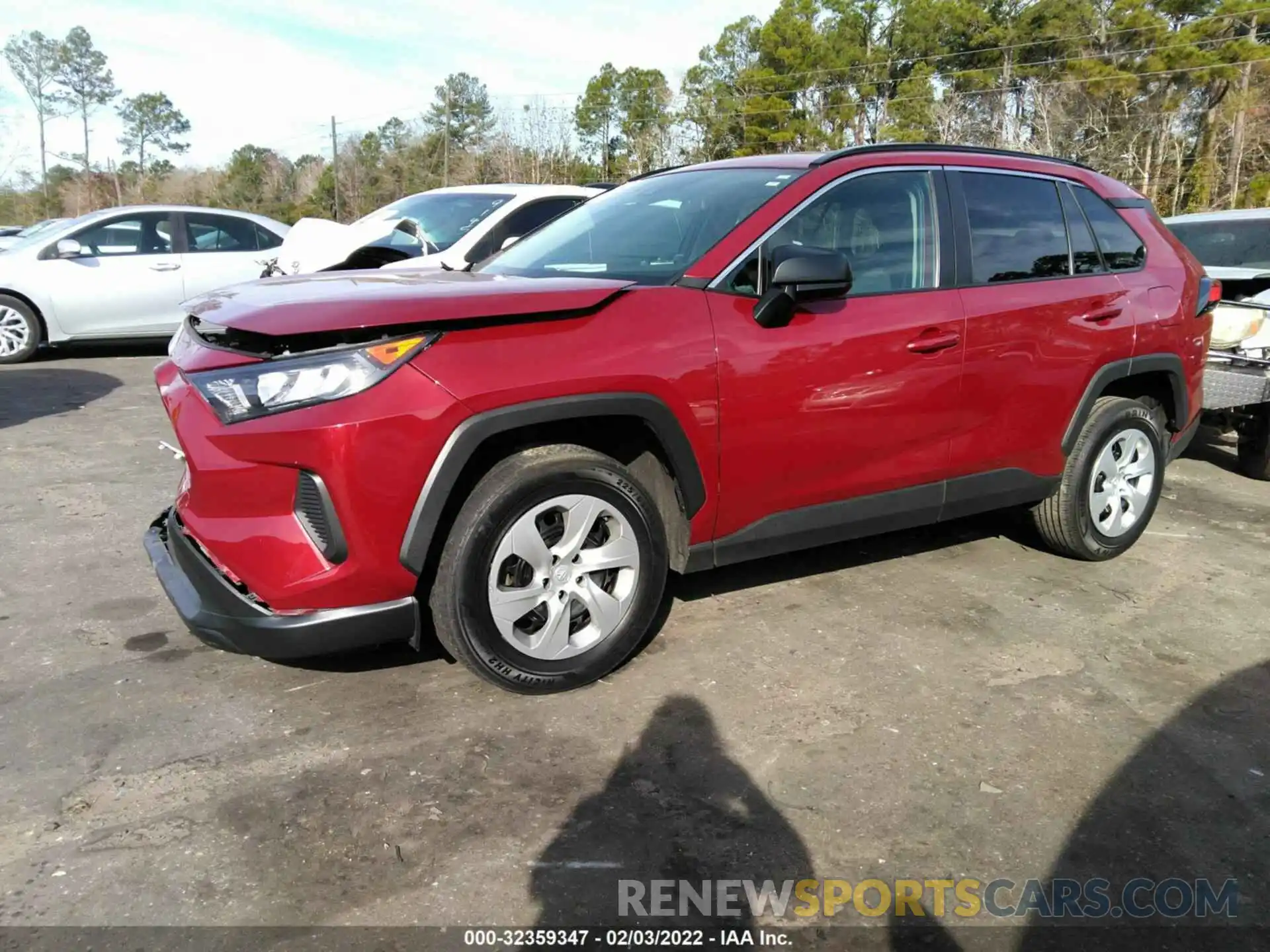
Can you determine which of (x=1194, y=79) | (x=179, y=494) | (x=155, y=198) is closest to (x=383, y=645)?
(x=179, y=494)

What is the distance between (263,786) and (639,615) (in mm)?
1259

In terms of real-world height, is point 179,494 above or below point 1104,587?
above

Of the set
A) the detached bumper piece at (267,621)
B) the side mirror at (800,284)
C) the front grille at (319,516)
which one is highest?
the side mirror at (800,284)

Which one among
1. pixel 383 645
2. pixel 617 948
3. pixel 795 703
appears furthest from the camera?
pixel 383 645

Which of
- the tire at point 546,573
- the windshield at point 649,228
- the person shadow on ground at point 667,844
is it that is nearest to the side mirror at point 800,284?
the windshield at point 649,228

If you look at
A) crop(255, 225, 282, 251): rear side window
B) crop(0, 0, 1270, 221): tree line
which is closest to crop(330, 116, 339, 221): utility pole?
crop(0, 0, 1270, 221): tree line

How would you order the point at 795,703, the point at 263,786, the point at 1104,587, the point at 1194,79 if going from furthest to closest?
the point at 1194,79, the point at 1104,587, the point at 795,703, the point at 263,786

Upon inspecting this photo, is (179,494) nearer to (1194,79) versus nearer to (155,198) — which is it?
(1194,79)

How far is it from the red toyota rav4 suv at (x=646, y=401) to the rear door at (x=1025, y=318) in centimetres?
1

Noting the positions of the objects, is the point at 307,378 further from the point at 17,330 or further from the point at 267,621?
the point at 17,330

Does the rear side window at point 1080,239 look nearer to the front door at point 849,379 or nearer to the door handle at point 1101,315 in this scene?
the door handle at point 1101,315

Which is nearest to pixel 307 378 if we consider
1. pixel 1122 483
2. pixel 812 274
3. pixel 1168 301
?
pixel 812 274

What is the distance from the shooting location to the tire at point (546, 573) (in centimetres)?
283

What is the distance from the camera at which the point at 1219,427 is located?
704 cm
